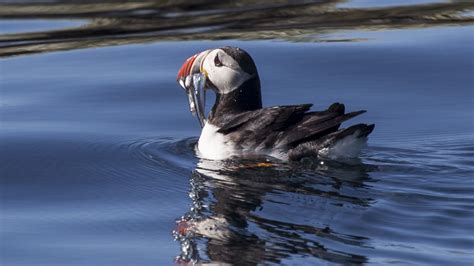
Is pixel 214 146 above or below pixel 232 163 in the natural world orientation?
above

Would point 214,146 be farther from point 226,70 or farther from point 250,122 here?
point 226,70

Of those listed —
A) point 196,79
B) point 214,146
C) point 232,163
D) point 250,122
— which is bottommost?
point 232,163

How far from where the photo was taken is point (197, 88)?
9836 millimetres

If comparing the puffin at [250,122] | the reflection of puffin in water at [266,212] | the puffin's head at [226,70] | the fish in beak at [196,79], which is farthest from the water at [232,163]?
the puffin's head at [226,70]

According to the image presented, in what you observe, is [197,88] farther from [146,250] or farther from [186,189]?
[146,250]

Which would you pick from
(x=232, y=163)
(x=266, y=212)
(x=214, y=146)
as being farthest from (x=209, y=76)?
(x=266, y=212)

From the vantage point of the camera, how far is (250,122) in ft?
29.9

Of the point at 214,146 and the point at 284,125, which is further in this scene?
the point at 214,146

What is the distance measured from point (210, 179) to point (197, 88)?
4.19ft

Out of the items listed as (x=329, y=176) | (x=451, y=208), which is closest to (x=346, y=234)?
(x=451, y=208)

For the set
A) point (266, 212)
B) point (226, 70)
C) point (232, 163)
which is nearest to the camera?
point (266, 212)

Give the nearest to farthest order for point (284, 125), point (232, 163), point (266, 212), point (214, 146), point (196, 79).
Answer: point (266, 212)
point (284, 125)
point (232, 163)
point (214, 146)
point (196, 79)

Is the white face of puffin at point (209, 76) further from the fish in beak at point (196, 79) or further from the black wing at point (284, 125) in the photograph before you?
the black wing at point (284, 125)

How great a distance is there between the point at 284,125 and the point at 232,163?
470 mm
